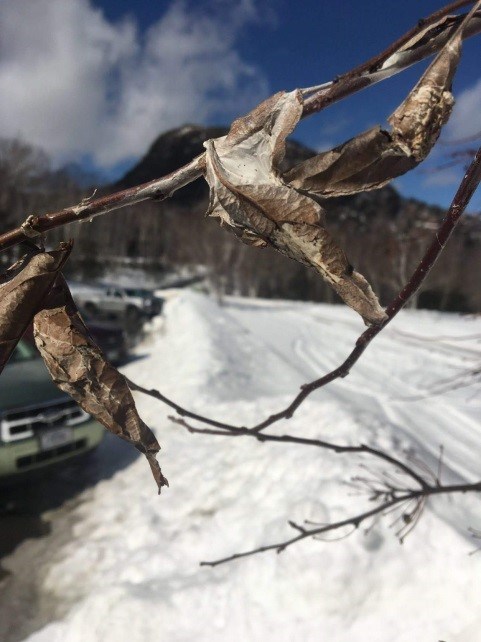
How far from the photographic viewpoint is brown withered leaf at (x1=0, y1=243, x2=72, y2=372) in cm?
54

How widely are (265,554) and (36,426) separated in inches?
98.5

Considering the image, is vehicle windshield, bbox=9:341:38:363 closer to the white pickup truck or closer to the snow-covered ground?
the snow-covered ground

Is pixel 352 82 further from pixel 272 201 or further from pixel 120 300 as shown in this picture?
pixel 120 300

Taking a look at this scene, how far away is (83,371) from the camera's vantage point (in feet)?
1.84

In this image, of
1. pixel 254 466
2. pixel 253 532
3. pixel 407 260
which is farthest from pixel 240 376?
pixel 407 260

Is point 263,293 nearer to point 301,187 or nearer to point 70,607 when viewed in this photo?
point 70,607

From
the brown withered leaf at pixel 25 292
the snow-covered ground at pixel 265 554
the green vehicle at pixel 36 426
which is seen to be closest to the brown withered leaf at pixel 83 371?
the brown withered leaf at pixel 25 292

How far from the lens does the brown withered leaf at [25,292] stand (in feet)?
1.78

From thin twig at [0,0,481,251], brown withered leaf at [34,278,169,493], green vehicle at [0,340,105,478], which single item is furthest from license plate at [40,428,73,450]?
thin twig at [0,0,481,251]

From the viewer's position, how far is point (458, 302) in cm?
3278

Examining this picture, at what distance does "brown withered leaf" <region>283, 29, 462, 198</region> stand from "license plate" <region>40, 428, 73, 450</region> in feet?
15.2

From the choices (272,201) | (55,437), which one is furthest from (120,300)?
(272,201)

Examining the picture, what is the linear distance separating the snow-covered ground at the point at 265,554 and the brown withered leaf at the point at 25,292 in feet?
7.16

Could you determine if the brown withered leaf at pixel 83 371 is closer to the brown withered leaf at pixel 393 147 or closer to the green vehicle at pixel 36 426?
the brown withered leaf at pixel 393 147
